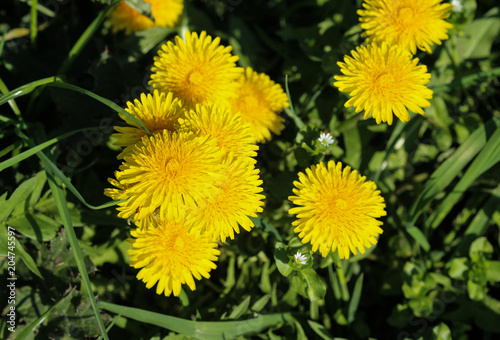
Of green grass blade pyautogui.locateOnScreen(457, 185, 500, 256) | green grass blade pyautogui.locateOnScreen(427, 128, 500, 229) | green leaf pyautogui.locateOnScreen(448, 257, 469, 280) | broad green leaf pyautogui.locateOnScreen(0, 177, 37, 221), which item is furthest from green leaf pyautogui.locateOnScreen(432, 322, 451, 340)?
broad green leaf pyautogui.locateOnScreen(0, 177, 37, 221)

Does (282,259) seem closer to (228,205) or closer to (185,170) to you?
(228,205)

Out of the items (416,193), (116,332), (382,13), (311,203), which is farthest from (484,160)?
(116,332)

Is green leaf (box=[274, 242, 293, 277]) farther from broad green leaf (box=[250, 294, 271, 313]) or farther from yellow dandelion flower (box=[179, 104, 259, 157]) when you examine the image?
yellow dandelion flower (box=[179, 104, 259, 157])

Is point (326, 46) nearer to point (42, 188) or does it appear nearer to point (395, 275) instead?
point (395, 275)

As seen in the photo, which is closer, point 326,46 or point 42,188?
point 42,188

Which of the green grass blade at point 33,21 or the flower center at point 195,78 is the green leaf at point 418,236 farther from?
the green grass blade at point 33,21
